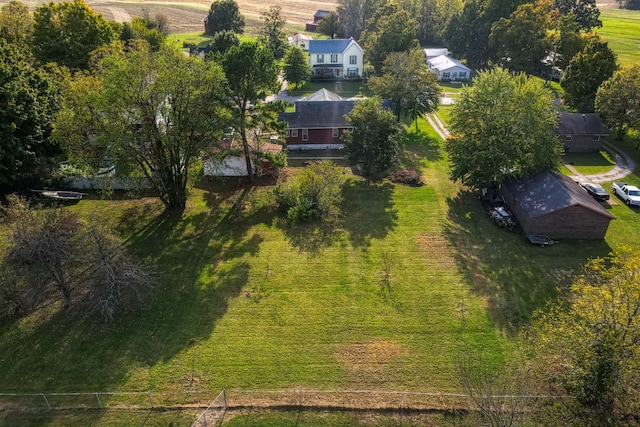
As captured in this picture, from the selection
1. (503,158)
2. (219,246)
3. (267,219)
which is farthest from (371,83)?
(219,246)

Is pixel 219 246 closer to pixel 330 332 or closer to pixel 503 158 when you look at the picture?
pixel 330 332

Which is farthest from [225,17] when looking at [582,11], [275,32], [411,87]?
[582,11]

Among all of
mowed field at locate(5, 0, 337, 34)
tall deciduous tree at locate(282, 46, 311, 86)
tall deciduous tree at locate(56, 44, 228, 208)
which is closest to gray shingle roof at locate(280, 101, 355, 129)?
tall deciduous tree at locate(56, 44, 228, 208)

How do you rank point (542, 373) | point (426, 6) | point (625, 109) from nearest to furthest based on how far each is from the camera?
point (542, 373) → point (625, 109) → point (426, 6)

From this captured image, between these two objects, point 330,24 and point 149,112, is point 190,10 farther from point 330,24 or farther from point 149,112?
point 149,112

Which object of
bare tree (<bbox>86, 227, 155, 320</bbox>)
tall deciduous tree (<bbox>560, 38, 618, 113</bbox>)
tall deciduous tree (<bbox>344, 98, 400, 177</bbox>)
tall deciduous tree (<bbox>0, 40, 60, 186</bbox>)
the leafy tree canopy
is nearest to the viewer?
bare tree (<bbox>86, 227, 155, 320</bbox>)

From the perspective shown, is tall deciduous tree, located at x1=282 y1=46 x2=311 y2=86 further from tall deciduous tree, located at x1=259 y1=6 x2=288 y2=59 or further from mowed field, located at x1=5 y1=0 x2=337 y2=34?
mowed field, located at x1=5 y1=0 x2=337 y2=34
